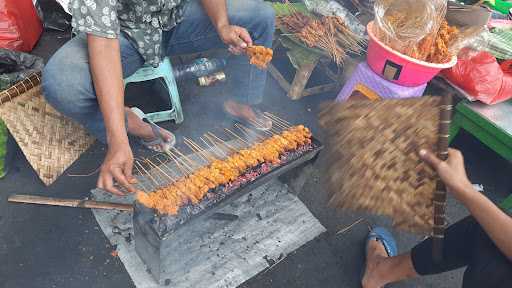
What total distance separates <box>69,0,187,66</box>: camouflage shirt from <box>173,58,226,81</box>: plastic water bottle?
44.7 inches

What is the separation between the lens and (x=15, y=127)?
3.20 metres

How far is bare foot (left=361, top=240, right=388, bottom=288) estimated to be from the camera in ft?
10.1

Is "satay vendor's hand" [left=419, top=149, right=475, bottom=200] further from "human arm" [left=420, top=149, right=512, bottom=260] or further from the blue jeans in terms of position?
the blue jeans

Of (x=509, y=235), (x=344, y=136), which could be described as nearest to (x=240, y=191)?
(x=344, y=136)

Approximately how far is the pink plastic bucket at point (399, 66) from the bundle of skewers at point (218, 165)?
4.53 feet

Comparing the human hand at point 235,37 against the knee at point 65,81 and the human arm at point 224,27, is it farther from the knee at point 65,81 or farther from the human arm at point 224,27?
the knee at point 65,81

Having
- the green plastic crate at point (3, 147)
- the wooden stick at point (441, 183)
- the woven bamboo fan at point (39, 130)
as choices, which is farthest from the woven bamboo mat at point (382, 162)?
the green plastic crate at point (3, 147)

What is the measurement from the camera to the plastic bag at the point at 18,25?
12.9 ft

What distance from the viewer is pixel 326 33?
179 inches

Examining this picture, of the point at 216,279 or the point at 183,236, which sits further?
the point at 183,236

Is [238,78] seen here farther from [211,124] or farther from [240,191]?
[240,191]

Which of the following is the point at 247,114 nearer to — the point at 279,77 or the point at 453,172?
the point at 279,77

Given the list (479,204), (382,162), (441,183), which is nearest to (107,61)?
(382,162)

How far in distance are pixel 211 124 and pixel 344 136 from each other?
2.03 metres
